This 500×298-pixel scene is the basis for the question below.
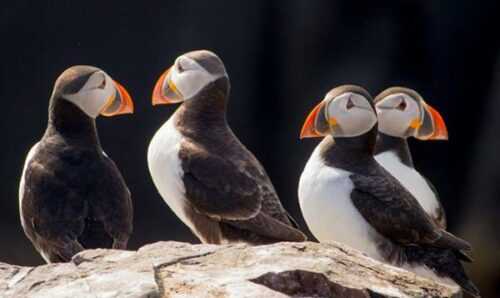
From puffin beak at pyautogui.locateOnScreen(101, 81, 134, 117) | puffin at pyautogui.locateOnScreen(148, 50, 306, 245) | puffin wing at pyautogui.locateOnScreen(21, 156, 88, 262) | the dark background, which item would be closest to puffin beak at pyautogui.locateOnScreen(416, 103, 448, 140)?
puffin at pyautogui.locateOnScreen(148, 50, 306, 245)

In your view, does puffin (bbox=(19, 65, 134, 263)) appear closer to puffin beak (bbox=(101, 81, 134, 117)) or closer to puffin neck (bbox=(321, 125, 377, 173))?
puffin beak (bbox=(101, 81, 134, 117))

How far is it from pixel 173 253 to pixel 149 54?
A: 3.54m

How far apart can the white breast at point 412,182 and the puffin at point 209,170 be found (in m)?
0.97

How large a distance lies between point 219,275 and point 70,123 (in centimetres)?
197

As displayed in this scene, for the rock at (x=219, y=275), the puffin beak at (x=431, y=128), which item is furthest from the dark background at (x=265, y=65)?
the rock at (x=219, y=275)

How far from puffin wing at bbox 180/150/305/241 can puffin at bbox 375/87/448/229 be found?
3.35 ft

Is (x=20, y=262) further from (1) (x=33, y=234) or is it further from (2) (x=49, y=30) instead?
(1) (x=33, y=234)

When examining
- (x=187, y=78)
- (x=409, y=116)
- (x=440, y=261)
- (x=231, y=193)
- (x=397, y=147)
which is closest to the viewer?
(x=231, y=193)

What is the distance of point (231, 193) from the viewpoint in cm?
586

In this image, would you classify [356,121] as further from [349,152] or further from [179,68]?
[179,68]

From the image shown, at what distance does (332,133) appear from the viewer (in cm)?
611

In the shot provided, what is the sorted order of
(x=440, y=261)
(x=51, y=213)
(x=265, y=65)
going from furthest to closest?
(x=265, y=65) < (x=440, y=261) < (x=51, y=213)

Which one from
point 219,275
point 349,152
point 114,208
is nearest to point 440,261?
point 349,152

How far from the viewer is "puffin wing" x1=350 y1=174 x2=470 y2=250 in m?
5.98
